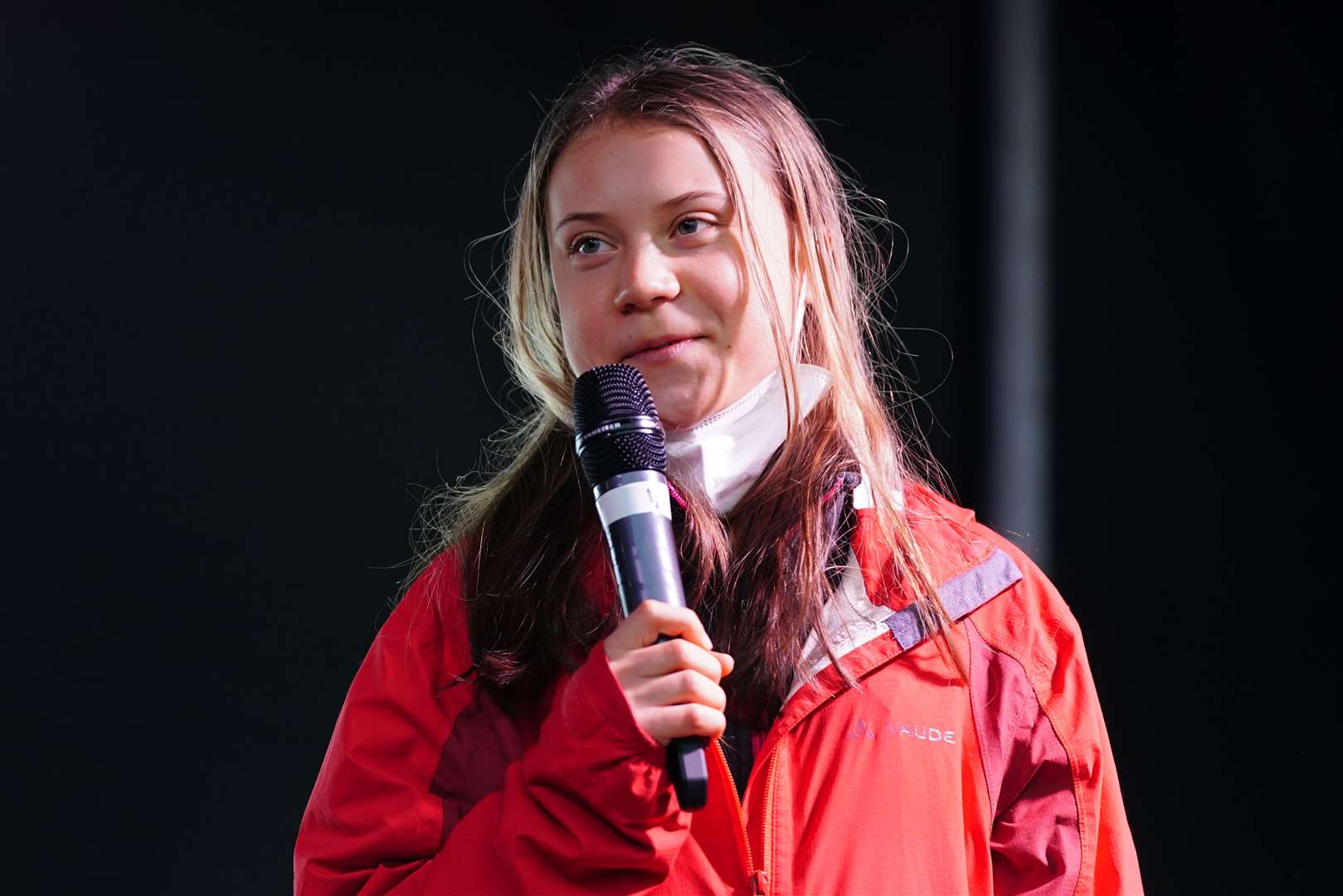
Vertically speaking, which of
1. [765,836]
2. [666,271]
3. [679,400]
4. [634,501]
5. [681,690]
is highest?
[666,271]

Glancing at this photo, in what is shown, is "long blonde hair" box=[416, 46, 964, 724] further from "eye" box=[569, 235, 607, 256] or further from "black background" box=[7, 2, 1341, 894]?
"black background" box=[7, 2, 1341, 894]

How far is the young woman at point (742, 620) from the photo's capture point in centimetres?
97

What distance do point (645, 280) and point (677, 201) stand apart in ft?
0.26

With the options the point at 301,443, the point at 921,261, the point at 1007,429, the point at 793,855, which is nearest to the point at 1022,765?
the point at 793,855

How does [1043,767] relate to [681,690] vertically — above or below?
below

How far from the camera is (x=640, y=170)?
1093mm

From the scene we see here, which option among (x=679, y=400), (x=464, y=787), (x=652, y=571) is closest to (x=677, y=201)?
(x=679, y=400)

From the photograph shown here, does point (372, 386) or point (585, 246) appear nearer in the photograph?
point (585, 246)

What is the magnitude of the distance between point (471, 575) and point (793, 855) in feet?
1.21

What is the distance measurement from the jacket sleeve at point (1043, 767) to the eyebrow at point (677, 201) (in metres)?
0.42

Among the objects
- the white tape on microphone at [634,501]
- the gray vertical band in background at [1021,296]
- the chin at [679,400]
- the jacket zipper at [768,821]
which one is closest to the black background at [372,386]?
the gray vertical band in background at [1021,296]

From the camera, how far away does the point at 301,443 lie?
160 centimetres

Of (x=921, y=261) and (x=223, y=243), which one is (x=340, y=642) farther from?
(x=921, y=261)

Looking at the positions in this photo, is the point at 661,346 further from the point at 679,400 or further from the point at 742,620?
the point at 742,620
